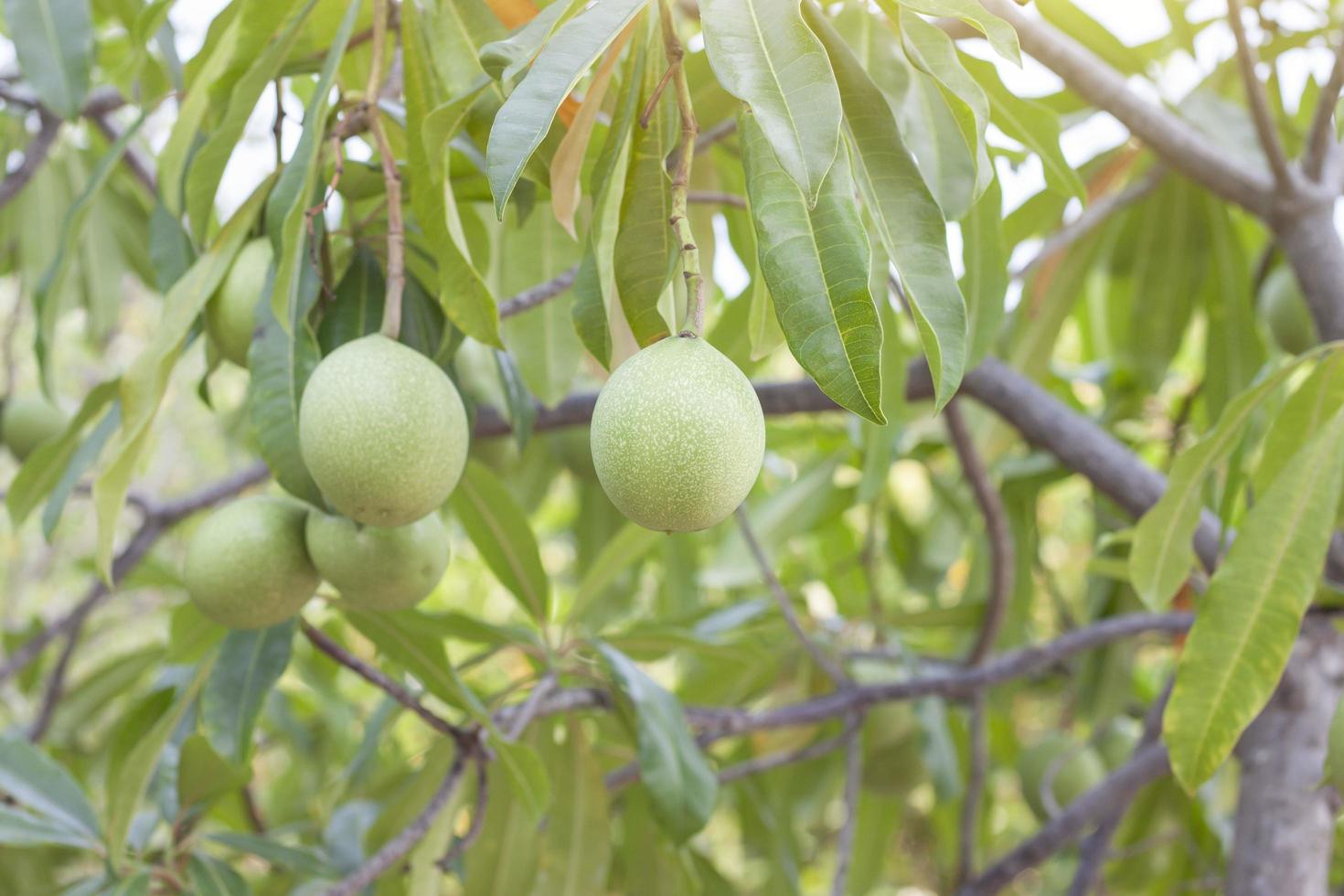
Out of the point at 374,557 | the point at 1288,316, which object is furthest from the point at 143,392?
the point at 1288,316

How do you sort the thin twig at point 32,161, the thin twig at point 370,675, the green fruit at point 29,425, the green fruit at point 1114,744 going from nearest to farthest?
the thin twig at point 370,675
the thin twig at point 32,161
the green fruit at point 29,425
the green fruit at point 1114,744

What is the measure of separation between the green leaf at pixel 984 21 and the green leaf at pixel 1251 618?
1.78ft

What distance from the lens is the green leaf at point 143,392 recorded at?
2.88ft

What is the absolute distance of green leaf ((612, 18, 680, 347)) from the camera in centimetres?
73

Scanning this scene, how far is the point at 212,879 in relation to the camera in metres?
1.19

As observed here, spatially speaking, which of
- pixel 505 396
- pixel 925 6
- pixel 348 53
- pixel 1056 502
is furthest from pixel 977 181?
pixel 1056 502

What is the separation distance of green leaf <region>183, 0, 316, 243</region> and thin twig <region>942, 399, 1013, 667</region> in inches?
35.8

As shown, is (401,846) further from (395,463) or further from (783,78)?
(783,78)

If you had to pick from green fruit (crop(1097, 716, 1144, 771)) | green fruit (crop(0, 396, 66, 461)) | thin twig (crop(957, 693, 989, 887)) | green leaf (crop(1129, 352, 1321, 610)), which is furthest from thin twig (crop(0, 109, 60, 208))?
green fruit (crop(1097, 716, 1144, 771))

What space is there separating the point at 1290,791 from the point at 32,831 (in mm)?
1328

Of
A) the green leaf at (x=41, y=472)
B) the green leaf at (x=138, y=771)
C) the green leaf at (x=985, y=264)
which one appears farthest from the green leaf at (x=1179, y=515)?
the green leaf at (x=41, y=472)

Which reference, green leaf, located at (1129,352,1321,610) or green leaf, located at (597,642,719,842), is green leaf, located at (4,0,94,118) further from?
green leaf, located at (1129,352,1321,610)

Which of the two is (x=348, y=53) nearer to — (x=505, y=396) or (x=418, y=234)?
(x=418, y=234)

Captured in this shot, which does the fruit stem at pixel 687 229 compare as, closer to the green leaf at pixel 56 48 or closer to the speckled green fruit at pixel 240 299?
the speckled green fruit at pixel 240 299
